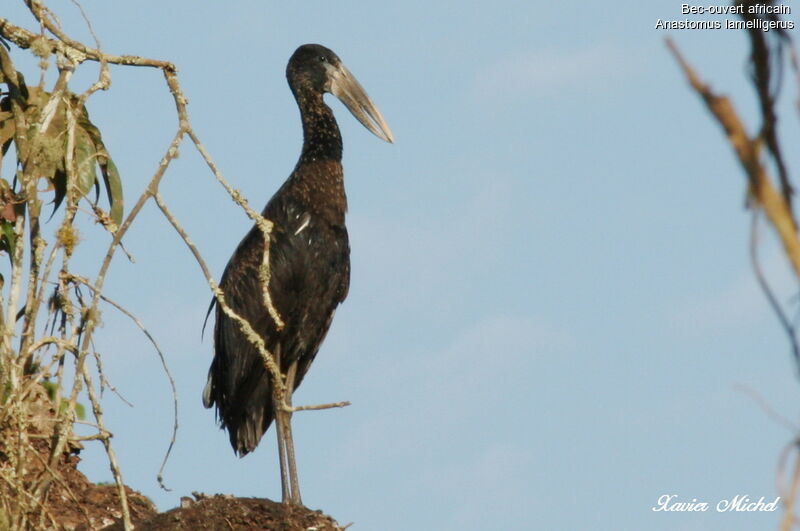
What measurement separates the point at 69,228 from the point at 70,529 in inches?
68.1

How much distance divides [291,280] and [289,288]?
0.21 ft

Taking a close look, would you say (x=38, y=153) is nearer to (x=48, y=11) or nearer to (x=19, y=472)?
(x=48, y=11)

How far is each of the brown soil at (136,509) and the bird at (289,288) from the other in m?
1.53

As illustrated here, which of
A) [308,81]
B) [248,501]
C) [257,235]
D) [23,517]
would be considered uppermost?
[308,81]

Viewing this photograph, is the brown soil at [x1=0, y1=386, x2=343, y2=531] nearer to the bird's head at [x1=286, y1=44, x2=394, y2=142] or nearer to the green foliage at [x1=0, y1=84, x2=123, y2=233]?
the green foliage at [x1=0, y1=84, x2=123, y2=233]

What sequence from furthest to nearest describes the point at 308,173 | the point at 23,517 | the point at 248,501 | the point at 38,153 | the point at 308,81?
the point at 308,81 < the point at 308,173 < the point at 248,501 < the point at 38,153 < the point at 23,517

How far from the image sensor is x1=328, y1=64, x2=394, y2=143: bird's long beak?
8445mm

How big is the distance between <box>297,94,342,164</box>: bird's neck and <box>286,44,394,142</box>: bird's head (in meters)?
0.23

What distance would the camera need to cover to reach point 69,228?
4484 millimetres

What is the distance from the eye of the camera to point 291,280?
745cm

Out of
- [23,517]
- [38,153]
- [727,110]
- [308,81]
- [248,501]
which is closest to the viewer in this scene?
[727,110]

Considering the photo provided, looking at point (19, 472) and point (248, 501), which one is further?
point (248, 501)

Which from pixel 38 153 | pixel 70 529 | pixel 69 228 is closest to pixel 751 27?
pixel 69 228

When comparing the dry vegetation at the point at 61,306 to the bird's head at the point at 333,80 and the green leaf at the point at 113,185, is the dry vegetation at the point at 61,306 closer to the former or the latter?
the green leaf at the point at 113,185
